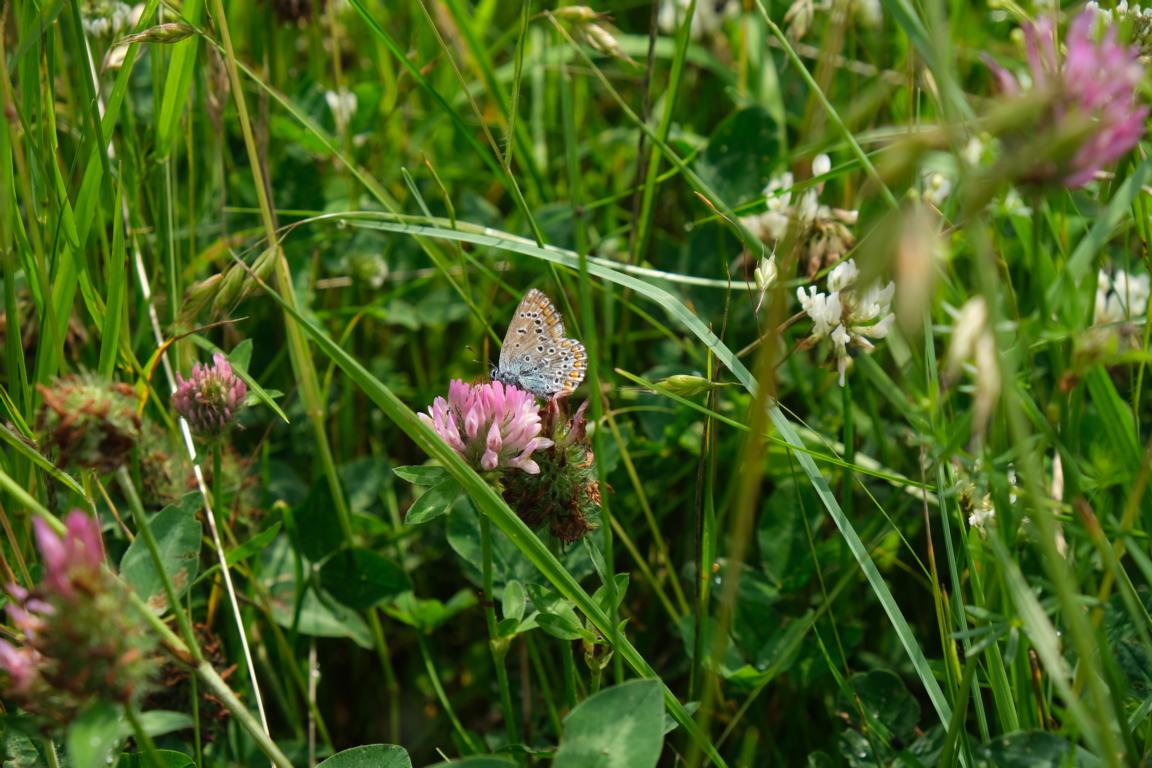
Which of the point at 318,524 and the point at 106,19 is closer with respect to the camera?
the point at 318,524

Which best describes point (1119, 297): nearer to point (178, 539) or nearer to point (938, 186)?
point (938, 186)

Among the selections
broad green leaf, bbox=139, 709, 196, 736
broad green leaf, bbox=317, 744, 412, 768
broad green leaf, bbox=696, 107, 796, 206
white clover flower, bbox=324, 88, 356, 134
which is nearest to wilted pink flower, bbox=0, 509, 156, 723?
broad green leaf, bbox=139, 709, 196, 736

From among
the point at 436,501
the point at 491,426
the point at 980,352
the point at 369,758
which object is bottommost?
the point at 369,758

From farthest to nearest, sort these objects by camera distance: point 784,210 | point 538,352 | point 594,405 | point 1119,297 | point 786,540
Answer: point 784,210 < point 1119,297 < point 786,540 < point 538,352 < point 594,405

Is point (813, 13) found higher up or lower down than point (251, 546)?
higher up

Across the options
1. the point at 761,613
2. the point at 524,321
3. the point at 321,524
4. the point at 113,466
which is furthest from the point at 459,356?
the point at 113,466

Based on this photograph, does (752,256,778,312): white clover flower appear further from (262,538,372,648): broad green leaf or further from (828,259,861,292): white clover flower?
(262,538,372,648): broad green leaf

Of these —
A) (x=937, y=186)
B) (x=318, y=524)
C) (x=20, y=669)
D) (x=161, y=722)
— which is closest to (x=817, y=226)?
(x=937, y=186)
